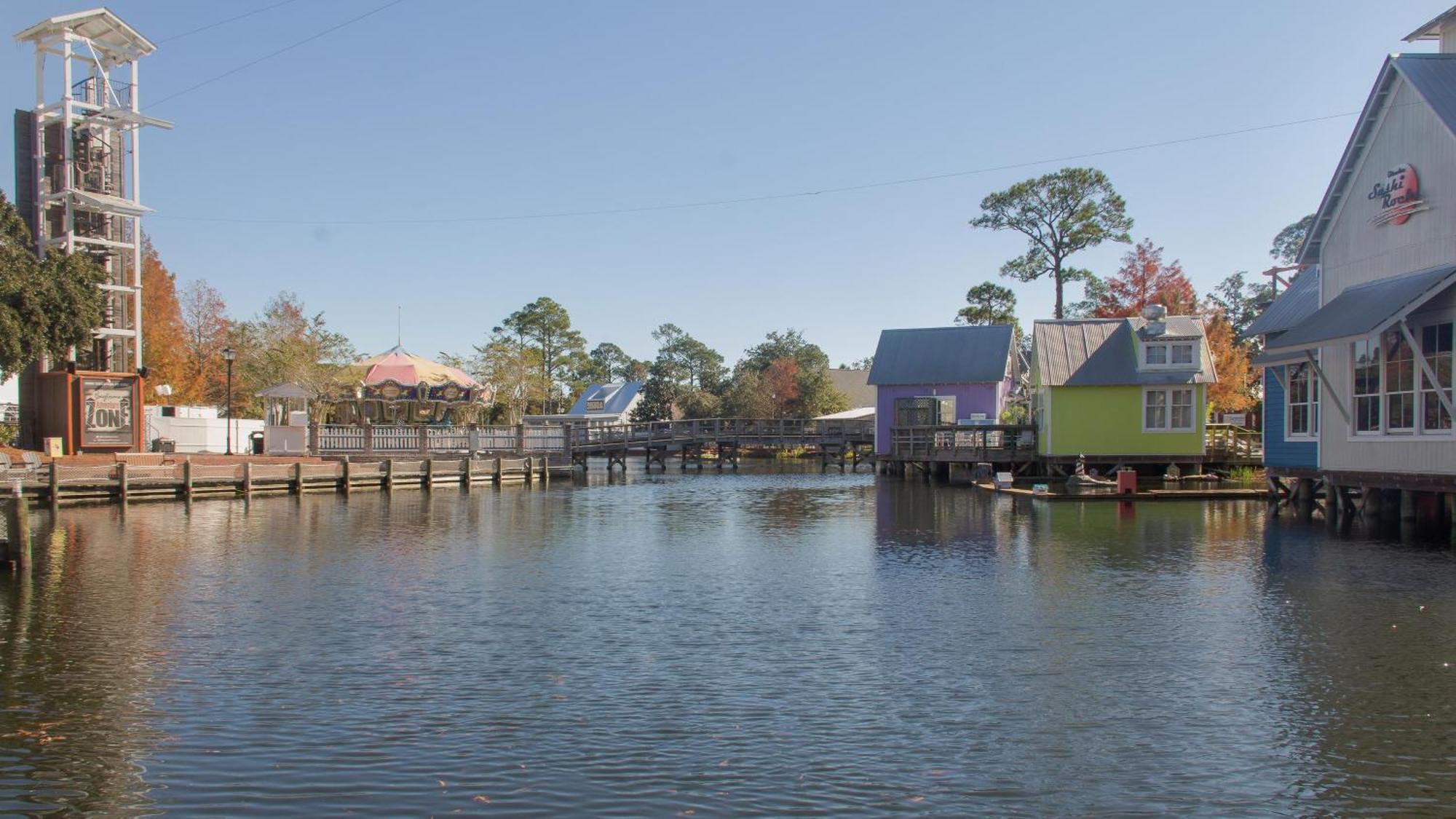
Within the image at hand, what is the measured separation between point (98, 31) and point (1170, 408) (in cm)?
4233

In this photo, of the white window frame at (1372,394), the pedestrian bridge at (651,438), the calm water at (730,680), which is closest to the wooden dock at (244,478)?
the pedestrian bridge at (651,438)

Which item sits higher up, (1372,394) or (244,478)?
(1372,394)

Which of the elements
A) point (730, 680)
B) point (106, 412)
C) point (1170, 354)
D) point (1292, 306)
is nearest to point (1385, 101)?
point (1292, 306)

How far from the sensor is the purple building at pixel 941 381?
50844mm

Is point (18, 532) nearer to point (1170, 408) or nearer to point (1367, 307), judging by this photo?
point (1367, 307)

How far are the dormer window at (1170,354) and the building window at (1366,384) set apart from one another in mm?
15019

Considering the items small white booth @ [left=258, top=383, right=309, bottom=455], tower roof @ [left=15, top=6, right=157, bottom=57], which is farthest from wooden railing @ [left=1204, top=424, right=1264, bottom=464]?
tower roof @ [left=15, top=6, right=157, bottom=57]

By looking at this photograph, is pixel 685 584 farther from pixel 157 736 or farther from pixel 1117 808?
pixel 1117 808

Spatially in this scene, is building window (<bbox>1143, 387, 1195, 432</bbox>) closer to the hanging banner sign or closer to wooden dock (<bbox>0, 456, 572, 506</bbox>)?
wooden dock (<bbox>0, 456, 572, 506</bbox>)

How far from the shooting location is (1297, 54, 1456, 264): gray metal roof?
68.7ft

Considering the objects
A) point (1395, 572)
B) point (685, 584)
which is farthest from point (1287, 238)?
point (685, 584)

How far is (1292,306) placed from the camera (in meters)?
28.6

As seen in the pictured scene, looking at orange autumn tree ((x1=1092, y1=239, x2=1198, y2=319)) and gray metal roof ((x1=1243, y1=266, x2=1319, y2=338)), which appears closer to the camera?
gray metal roof ((x1=1243, y1=266, x2=1319, y2=338))

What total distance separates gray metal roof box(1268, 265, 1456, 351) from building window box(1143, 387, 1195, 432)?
13.7 meters
